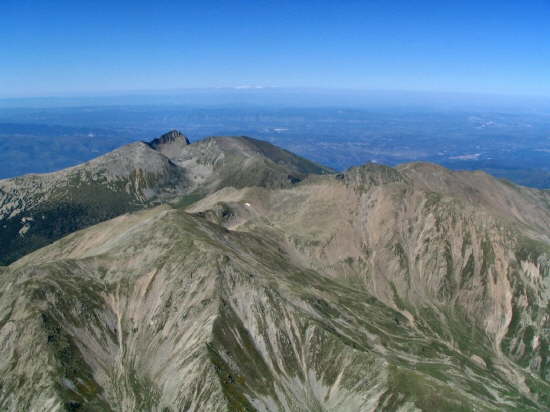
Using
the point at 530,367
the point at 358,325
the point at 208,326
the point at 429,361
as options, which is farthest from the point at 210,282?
the point at 530,367

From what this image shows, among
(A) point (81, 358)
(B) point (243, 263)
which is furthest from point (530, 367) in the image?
(A) point (81, 358)

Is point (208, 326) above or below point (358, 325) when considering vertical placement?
above

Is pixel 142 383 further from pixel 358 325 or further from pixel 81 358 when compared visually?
pixel 358 325

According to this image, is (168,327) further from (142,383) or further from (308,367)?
(308,367)

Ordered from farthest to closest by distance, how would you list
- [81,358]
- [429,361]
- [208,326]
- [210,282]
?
[429,361], [210,282], [208,326], [81,358]

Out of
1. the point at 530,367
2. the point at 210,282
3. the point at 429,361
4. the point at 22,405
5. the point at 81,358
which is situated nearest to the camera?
the point at 22,405

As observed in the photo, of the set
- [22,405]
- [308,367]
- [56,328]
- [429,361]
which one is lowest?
[429,361]

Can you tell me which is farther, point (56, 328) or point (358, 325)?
point (358, 325)
